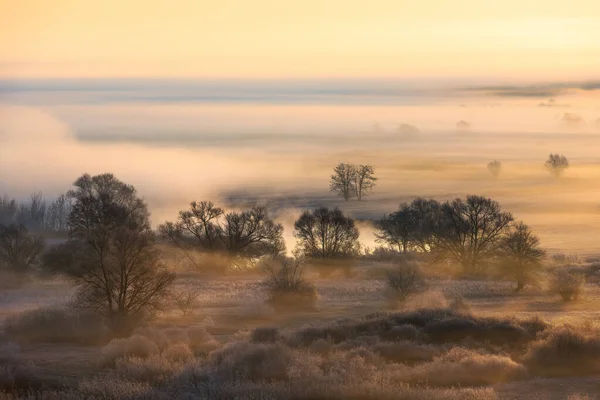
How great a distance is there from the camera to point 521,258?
187 ft

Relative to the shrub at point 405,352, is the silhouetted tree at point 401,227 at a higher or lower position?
higher

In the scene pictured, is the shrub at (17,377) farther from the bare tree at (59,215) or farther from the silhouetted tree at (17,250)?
the bare tree at (59,215)

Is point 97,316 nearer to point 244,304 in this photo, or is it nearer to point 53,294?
point 244,304

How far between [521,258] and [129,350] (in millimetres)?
37177

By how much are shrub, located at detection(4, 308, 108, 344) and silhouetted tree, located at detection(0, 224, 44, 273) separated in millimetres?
29929

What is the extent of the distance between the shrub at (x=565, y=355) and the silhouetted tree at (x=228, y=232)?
48464 mm

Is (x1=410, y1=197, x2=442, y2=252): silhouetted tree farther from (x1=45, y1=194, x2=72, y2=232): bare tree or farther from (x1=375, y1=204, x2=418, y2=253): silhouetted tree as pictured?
(x1=45, y1=194, x2=72, y2=232): bare tree

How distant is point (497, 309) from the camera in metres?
43.6

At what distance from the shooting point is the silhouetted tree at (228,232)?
2953 inches

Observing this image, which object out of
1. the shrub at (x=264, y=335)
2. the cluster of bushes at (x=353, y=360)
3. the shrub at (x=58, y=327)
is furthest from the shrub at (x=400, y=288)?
the shrub at (x=264, y=335)


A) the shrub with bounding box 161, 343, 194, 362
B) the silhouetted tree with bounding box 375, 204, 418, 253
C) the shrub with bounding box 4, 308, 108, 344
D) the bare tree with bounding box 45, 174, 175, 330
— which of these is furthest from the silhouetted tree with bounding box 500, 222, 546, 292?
the shrub with bounding box 161, 343, 194, 362

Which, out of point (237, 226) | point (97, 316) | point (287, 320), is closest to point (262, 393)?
point (97, 316)

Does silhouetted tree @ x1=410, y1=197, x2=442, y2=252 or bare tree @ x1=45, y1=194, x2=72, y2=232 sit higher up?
bare tree @ x1=45, y1=194, x2=72, y2=232

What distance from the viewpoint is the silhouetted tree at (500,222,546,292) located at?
56.4m
